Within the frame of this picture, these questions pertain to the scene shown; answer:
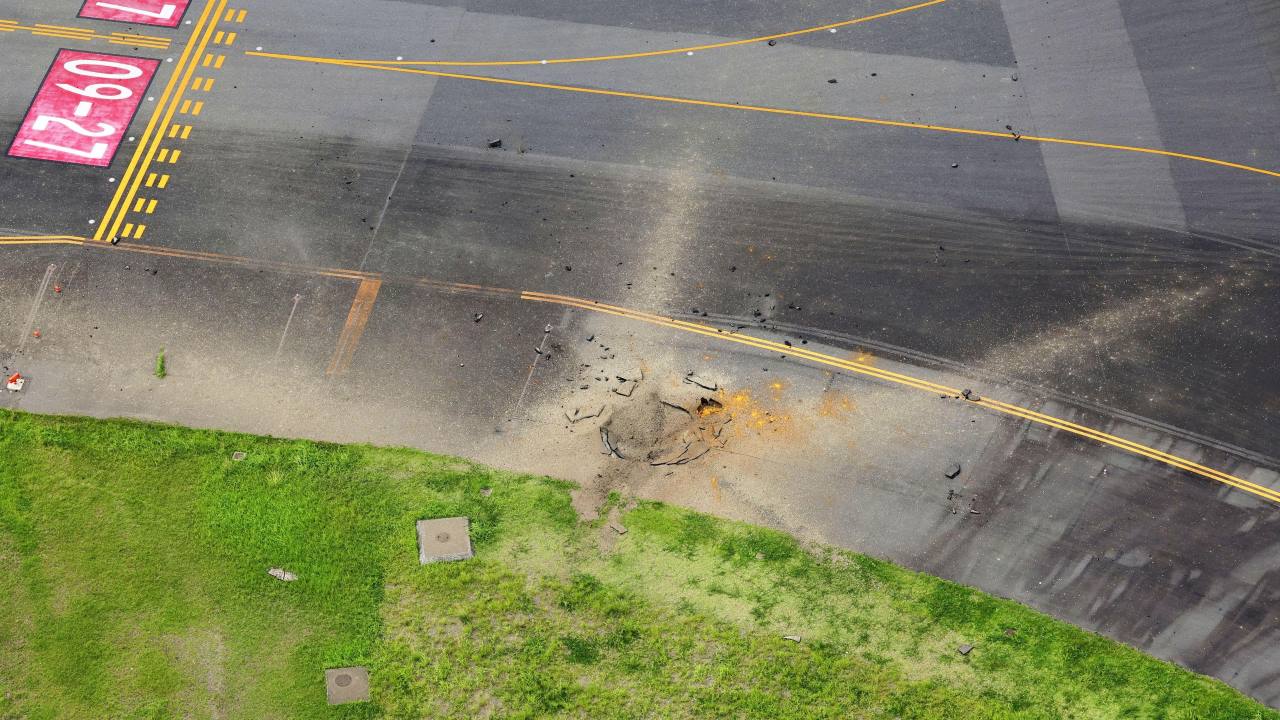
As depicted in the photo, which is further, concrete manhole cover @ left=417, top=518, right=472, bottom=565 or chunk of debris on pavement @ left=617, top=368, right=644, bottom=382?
chunk of debris on pavement @ left=617, top=368, right=644, bottom=382

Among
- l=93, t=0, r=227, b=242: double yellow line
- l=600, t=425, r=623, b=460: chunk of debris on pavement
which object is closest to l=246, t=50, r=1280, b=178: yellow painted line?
l=93, t=0, r=227, b=242: double yellow line

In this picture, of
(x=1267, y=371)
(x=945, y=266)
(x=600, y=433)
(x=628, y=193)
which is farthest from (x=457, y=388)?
(x=1267, y=371)

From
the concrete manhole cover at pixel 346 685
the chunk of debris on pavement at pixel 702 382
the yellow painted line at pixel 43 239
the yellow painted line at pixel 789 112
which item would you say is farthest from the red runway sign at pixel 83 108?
the chunk of debris on pavement at pixel 702 382

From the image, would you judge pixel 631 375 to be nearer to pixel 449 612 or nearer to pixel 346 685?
pixel 449 612

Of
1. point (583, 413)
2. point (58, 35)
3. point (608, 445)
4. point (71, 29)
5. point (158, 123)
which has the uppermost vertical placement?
point (71, 29)

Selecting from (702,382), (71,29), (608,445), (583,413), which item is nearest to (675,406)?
(702,382)

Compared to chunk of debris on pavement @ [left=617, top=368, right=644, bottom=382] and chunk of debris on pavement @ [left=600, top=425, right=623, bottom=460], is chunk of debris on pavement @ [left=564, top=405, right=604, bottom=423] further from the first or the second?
chunk of debris on pavement @ [left=617, top=368, right=644, bottom=382]

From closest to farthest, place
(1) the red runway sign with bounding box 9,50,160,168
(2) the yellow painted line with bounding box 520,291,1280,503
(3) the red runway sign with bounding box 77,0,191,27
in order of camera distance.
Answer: (2) the yellow painted line with bounding box 520,291,1280,503, (1) the red runway sign with bounding box 9,50,160,168, (3) the red runway sign with bounding box 77,0,191,27
